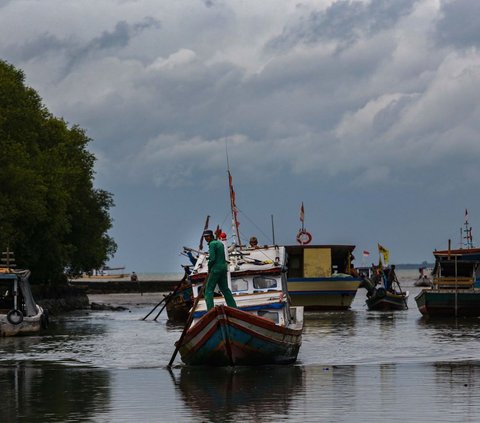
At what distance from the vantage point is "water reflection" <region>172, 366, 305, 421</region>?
72.8 ft

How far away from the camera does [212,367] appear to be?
3047 centimetres

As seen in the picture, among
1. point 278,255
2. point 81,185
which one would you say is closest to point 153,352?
point 278,255

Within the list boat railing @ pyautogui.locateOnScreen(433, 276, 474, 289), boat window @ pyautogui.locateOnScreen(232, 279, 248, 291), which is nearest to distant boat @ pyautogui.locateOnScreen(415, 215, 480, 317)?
boat railing @ pyautogui.locateOnScreen(433, 276, 474, 289)

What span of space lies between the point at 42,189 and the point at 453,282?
23250 mm

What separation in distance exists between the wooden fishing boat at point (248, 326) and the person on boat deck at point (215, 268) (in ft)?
2.11

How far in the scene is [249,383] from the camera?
1061 inches

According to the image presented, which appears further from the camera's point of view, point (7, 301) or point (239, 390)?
point (7, 301)

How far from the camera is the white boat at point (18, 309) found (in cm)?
4599

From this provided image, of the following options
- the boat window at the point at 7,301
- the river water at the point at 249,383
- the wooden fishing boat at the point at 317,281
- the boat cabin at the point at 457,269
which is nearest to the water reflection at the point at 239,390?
the river water at the point at 249,383

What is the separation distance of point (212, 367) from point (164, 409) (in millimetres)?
7760

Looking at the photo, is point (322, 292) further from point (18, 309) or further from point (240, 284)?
point (240, 284)

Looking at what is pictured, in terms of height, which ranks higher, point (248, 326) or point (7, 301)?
point (7, 301)

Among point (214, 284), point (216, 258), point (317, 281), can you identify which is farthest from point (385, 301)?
point (216, 258)

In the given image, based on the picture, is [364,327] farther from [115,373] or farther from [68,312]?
[68,312]
